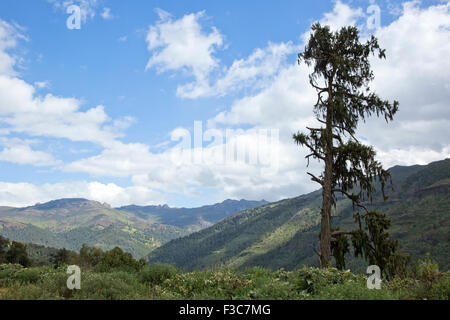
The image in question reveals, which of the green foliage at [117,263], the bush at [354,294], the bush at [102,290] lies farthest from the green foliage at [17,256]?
the bush at [354,294]

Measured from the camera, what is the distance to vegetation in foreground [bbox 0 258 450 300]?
299 inches

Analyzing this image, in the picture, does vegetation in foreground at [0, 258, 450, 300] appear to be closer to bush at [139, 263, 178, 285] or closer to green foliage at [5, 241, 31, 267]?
bush at [139, 263, 178, 285]

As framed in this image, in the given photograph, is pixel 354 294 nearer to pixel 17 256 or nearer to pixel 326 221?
pixel 326 221

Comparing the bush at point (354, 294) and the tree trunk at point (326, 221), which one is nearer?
the bush at point (354, 294)

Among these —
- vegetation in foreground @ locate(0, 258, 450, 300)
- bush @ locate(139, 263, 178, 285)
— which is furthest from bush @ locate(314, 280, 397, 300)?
bush @ locate(139, 263, 178, 285)

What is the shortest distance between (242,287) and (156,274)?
4079mm

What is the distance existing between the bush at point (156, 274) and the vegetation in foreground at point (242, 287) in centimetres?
4

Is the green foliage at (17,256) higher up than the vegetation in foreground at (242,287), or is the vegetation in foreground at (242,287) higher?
the vegetation in foreground at (242,287)

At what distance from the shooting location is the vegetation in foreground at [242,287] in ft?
24.9

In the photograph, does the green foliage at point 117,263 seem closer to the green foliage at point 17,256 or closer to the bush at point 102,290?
the bush at point 102,290

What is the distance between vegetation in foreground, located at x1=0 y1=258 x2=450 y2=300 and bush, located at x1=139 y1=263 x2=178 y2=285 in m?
0.04

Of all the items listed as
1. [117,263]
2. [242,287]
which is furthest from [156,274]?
[117,263]

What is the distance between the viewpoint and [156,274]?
38.8 feet
